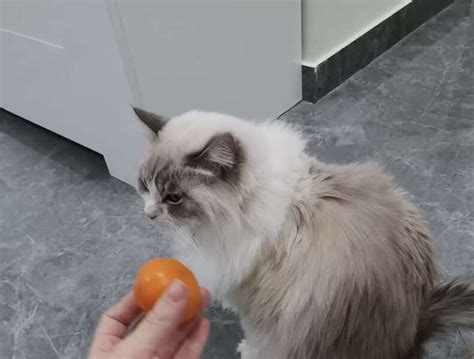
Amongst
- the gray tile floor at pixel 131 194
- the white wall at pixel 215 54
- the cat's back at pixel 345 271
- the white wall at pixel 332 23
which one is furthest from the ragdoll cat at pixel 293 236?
the white wall at pixel 332 23

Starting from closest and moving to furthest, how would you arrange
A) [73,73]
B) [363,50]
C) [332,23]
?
[73,73]
[332,23]
[363,50]

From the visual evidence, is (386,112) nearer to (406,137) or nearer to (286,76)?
(406,137)

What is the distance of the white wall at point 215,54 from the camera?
1385mm

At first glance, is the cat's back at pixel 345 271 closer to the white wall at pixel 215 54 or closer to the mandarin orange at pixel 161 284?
the mandarin orange at pixel 161 284

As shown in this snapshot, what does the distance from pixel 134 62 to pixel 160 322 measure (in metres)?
0.91

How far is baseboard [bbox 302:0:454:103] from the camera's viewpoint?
2010mm

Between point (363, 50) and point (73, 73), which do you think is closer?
point (73, 73)

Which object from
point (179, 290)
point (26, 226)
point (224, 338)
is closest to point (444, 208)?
point (224, 338)

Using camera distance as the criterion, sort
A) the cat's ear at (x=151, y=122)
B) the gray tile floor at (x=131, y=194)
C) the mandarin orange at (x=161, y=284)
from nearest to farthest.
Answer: the mandarin orange at (x=161, y=284), the cat's ear at (x=151, y=122), the gray tile floor at (x=131, y=194)

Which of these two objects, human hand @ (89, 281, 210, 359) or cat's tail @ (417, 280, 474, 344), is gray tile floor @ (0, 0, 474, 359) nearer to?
cat's tail @ (417, 280, 474, 344)

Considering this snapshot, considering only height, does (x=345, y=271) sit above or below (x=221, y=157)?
below

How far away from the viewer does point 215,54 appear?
62.9 inches

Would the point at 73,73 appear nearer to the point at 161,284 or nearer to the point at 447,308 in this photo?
the point at 161,284

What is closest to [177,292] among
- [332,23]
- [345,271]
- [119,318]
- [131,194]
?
[119,318]
